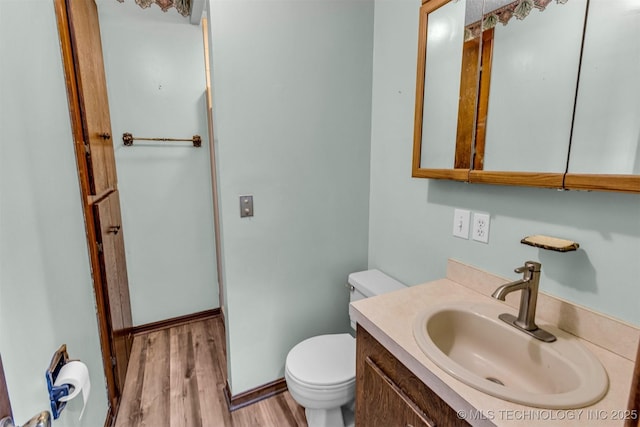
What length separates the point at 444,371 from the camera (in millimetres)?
741

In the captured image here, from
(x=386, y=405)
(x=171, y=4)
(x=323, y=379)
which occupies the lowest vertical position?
(x=323, y=379)

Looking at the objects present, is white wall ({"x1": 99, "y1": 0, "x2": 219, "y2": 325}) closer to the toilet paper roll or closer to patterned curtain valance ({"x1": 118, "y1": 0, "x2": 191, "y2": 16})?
patterned curtain valance ({"x1": 118, "y1": 0, "x2": 191, "y2": 16})

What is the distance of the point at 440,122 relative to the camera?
1.27 metres

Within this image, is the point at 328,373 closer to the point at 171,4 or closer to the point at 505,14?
the point at 505,14

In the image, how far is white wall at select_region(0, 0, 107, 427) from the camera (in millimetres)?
653

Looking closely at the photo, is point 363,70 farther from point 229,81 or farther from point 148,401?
point 148,401

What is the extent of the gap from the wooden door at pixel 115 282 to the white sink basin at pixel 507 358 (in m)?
1.44

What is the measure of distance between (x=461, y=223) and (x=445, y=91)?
56 cm

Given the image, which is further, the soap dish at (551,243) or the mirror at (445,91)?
the mirror at (445,91)

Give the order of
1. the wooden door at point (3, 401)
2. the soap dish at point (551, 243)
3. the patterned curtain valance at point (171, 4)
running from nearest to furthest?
the wooden door at point (3, 401), the soap dish at point (551, 243), the patterned curtain valance at point (171, 4)

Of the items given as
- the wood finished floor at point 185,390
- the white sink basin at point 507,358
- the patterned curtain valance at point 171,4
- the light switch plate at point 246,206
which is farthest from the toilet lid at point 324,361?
the patterned curtain valance at point 171,4

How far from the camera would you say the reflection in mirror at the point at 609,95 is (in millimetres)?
750

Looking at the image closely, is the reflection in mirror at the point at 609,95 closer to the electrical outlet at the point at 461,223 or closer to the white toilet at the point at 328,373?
the electrical outlet at the point at 461,223

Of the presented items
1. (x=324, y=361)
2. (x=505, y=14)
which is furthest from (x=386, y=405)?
(x=505, y=14)
